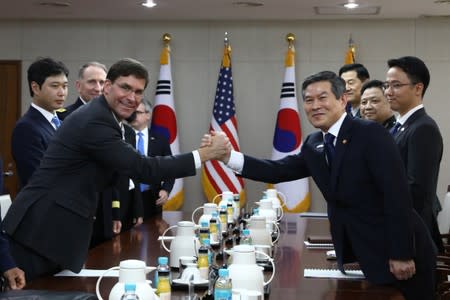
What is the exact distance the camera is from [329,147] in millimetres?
3398

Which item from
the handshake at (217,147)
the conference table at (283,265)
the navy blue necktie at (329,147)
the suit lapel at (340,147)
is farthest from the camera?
the handshake at (217,147)

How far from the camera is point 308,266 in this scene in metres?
3.46

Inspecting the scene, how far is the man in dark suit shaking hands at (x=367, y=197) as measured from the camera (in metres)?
3.13

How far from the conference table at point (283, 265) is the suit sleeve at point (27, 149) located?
0.64 metres

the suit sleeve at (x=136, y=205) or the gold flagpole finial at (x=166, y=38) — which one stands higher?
the gold flagpole finial at (x=166, y=38)

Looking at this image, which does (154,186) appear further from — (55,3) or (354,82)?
(55,3)

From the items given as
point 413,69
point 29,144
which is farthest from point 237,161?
point 29,144

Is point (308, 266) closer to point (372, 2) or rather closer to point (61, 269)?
point (61, 269)

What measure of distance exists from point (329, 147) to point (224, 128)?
5.27 metres

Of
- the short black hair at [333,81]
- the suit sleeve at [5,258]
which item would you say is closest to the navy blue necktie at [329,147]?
the short black hair at [333,81]

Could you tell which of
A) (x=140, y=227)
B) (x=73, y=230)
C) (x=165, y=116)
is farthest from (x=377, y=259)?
(x=165, y=116)

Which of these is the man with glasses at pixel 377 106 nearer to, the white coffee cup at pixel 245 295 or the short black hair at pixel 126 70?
the short black hair at pixel 126 70

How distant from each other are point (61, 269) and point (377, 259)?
140 cm

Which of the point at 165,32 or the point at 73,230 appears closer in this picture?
the point at 73,230
